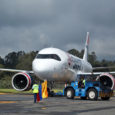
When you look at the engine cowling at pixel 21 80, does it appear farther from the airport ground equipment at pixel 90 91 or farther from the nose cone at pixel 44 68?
Answer: the airport ground equipment at pixel 90 91

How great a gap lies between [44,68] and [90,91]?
4.25 meters

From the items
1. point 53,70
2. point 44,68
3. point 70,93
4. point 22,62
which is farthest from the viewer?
point 22,62

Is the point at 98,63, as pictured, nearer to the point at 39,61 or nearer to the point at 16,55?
the point at 16,55

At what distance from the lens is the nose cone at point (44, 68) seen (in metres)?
22.8

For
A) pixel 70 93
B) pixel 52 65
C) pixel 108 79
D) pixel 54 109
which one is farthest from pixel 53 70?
pixel 54 109

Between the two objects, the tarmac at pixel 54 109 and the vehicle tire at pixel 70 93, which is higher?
the vehicle tire at pixel 70 93

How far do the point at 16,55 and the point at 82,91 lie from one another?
509 ft

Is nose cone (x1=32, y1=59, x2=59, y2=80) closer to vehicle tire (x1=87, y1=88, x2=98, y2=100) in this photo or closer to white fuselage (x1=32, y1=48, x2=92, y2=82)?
white fuselage (x1=32, y1=48, x2=92, y2=82)

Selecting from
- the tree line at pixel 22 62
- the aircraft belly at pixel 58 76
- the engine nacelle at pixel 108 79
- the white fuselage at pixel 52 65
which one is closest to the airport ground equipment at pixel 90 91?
the aircraft belly at pixel 58 76

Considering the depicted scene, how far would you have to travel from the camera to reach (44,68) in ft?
74.7

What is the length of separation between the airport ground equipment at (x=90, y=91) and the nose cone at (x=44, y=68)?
2.16 metres

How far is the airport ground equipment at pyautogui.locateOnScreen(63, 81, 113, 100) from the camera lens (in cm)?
2088

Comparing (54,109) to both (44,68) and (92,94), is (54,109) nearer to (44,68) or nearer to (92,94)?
(92,94)

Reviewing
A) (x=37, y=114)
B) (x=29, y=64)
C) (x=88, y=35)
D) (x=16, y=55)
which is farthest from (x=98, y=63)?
(x=37, y=114)
